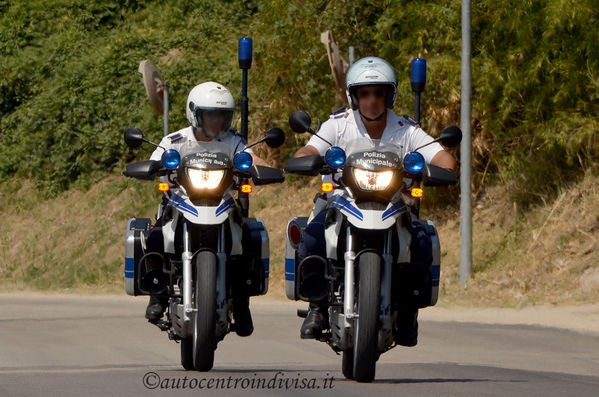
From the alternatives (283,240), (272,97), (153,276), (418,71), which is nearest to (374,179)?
(153,276)

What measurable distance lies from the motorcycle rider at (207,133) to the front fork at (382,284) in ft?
4.92

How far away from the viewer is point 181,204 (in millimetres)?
9508

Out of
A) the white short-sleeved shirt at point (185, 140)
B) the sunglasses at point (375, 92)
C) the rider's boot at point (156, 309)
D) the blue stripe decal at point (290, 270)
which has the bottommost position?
the rider's boot at point (156, 309)

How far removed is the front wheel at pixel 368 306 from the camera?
27.9 ft

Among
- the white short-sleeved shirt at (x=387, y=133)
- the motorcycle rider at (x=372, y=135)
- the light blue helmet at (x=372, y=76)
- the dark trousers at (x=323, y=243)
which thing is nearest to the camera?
the dark trousers at (x=323, y=243)

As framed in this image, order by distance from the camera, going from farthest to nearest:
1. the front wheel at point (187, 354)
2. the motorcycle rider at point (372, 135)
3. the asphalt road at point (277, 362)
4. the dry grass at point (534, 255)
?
the dry grass at point (534, 255)
the front wheel at point (187, 354)
the motorcycle rider at point (372, 135)
the asphalt road at point (277, 362)

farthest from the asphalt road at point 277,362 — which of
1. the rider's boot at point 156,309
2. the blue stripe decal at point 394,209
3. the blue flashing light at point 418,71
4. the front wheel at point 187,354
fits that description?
the blue flashing light at point 418,71

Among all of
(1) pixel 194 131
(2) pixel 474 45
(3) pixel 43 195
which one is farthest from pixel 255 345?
(3) pixel 43 195

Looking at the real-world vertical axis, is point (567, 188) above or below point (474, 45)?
below

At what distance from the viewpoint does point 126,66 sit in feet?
110

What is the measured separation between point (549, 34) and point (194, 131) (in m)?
11.7

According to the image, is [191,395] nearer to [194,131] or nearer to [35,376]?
[35,376]

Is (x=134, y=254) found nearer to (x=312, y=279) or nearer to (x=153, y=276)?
(x=153, y=276)

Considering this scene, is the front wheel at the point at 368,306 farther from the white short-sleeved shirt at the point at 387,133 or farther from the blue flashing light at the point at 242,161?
the blue flashing light at the point at 242,161
